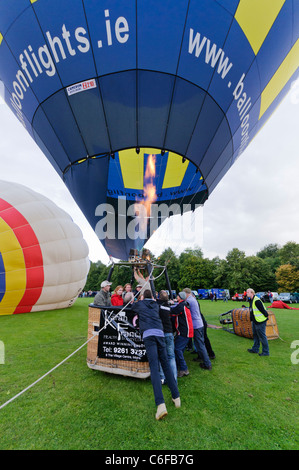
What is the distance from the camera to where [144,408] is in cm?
259

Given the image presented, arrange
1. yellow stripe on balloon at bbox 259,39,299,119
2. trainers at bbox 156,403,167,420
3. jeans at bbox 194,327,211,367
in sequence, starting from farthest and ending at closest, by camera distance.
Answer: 1. yellow stripe on balloon at bbox 259,39,299,119
2. jeans at bbox 194,327,211,367
3. trainers at bbox 156,403,167,420

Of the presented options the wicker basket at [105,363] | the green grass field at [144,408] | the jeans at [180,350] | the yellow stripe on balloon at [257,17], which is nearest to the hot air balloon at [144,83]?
the yellow stripe on balloon at [257,17]

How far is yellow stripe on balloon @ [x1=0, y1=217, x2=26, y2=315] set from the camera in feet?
25.6

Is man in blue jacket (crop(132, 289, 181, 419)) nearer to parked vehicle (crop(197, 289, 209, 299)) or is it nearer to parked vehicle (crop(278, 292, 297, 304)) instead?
parked vehicle (crop(278, 292, 297, 304))

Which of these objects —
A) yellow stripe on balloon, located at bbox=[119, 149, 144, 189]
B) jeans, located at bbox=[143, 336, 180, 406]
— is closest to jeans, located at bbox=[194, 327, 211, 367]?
jeans, located at bbox=[143, 336, 180, 406]

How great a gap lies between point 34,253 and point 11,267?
890 millimetres

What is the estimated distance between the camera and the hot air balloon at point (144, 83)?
12.1 ft

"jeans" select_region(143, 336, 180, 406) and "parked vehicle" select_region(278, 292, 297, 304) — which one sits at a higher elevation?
"jeans" select_region(143, 336, 180, 406)

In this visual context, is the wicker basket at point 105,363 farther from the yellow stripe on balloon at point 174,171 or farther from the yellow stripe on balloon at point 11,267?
the yellow stripe on balloon at point 11,267

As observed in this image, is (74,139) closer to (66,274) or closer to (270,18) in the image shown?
(270,18)

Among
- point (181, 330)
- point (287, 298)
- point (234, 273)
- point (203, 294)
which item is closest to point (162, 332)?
point (181, 330)

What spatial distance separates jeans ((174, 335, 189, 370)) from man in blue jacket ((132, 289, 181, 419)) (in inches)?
36.8
